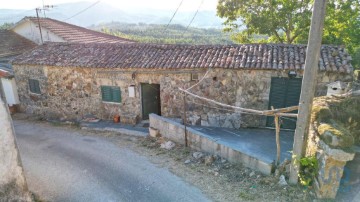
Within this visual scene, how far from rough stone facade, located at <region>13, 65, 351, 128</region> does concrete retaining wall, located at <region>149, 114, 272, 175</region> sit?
128 cm

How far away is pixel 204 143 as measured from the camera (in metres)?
9.41

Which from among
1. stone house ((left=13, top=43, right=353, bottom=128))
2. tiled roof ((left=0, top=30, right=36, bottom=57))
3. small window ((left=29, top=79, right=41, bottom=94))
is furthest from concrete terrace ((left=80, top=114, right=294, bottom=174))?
tiled roof ((left=0, top=30, right=36, bottom=57))

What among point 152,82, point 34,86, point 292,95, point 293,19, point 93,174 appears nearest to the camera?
point 93,174

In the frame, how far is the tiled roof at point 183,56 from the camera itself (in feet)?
32.6

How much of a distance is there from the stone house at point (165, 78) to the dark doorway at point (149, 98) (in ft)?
0.16

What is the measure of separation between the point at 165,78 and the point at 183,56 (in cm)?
128

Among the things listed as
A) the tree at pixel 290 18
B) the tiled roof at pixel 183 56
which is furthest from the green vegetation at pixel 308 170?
the tree at pixel 290 18

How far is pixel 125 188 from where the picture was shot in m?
7.69

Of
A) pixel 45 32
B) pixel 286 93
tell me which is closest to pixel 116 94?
pixel 286 93

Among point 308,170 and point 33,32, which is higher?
point 33,32

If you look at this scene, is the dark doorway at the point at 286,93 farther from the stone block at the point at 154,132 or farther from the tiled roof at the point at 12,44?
the tiled roof at the point at 12,44

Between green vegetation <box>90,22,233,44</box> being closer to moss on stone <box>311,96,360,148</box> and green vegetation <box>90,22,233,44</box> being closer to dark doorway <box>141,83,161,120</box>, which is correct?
dark doorway <box>141,83,161,120</box>

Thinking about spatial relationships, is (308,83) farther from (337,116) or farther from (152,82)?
(152,82)

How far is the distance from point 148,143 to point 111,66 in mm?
4077
